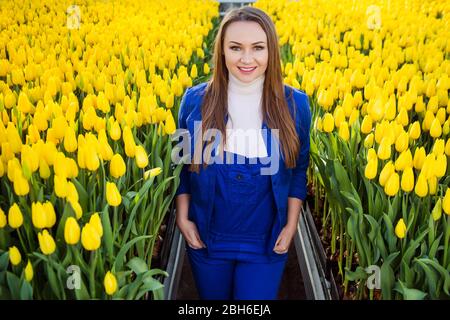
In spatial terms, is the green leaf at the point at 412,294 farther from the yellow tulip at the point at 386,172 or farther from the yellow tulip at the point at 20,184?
the yellow tulip at the point at 20,184

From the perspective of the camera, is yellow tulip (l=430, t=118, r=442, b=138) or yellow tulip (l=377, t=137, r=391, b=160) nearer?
yellow tulip (l=377, t=137, r=391, b=160)

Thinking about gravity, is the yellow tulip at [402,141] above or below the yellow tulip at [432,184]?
above

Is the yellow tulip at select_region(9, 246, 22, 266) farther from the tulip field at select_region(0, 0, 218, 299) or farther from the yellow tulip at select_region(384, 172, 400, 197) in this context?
the yellow tulip at select_region(384, 172, 400, 197)

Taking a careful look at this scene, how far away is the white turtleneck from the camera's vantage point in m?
1.70

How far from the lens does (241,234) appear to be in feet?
5.88

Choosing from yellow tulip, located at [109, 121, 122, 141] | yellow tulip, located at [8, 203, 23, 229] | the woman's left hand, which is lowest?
the woman's left hand

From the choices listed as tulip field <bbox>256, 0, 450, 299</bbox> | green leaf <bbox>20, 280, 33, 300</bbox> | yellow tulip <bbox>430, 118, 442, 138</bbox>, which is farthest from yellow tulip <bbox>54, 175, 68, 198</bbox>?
yellow tulip <bbox>430, 118, 442, 138</bbox>

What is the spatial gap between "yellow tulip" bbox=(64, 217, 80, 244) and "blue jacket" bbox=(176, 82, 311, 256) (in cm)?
60

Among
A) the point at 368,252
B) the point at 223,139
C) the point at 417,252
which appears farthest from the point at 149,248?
the point at 417,252

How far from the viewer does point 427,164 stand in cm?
142

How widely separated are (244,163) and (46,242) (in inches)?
28.1

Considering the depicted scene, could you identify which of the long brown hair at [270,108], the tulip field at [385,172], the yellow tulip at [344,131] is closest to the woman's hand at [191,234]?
the long brown hair at [270,108]

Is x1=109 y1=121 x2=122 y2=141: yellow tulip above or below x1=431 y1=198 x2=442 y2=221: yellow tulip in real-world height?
above

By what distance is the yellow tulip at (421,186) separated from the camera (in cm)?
143
